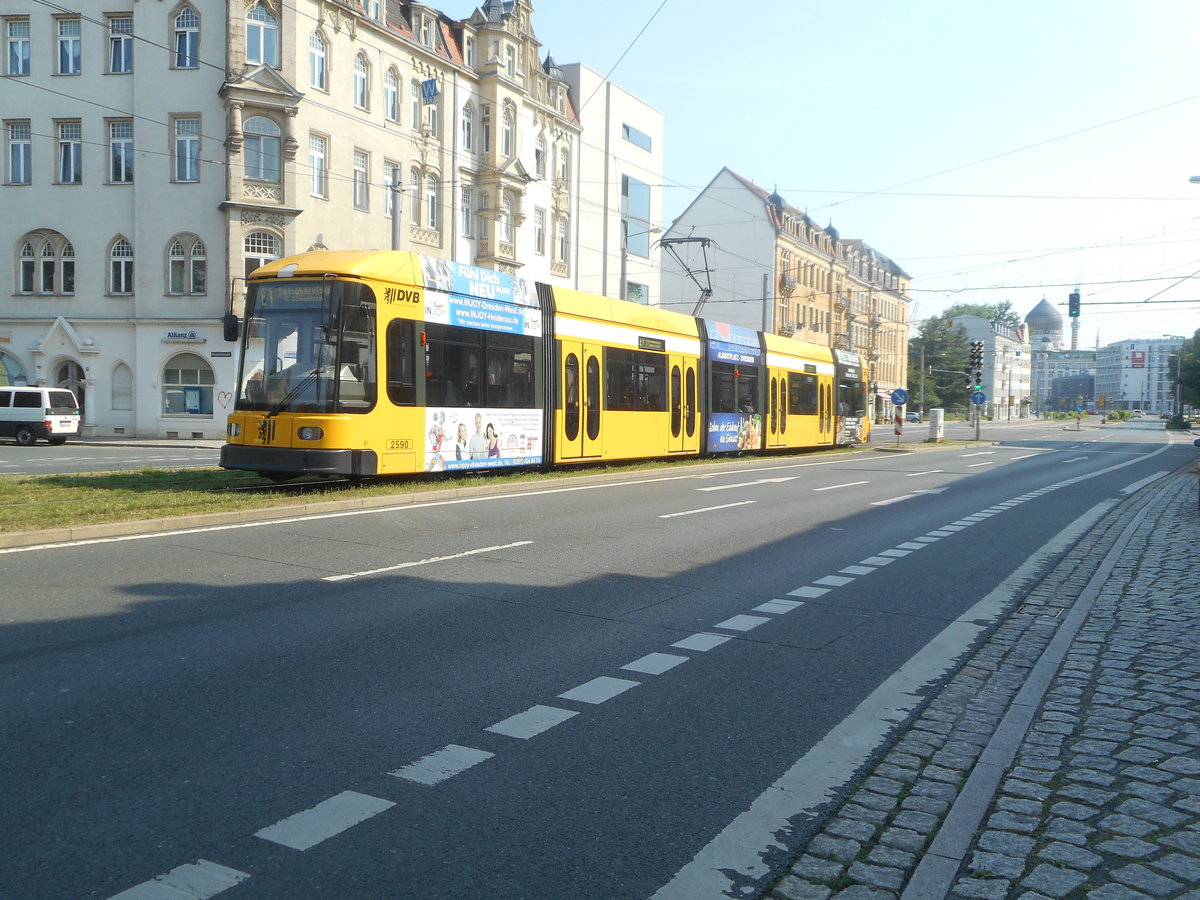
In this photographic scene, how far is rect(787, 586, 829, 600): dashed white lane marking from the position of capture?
344 inches

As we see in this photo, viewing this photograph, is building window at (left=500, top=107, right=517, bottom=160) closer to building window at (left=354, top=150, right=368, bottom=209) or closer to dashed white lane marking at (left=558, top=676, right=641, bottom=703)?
building window at (left=354, top=150, right=368, bottom=209)

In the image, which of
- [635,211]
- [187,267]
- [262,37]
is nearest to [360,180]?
[262,37]

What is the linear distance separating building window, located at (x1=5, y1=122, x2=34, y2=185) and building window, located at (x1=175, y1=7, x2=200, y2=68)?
22.9 feet

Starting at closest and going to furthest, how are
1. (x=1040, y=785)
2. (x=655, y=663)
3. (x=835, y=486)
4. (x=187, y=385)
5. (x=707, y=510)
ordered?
(x=1040, y=785), (x=655, y=663), (x=707, y=510), (x=835, y=486), (x=187, y=385)

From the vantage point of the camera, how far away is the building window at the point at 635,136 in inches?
2307

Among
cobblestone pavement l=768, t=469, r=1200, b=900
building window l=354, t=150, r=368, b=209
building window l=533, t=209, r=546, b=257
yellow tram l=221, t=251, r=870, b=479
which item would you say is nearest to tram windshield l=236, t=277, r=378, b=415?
yellow tram l=221, t=251, r=870, b=479

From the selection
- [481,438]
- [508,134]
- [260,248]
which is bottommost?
[481,438]

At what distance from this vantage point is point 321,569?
9164 mm

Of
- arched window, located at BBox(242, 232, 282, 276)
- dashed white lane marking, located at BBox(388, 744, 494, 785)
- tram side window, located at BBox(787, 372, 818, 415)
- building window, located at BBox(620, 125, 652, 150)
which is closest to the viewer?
dashed white lane marking, located at BBox(388, 744, 494, 785)

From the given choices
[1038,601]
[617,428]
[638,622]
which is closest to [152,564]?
[638,622]

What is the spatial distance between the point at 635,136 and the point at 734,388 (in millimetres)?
36306

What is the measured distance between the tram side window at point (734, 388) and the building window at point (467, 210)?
20.7 metres

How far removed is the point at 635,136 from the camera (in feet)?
197

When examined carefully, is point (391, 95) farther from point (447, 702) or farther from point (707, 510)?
point (447, 702)
